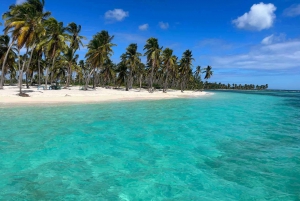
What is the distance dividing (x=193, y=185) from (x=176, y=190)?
0.68 metres

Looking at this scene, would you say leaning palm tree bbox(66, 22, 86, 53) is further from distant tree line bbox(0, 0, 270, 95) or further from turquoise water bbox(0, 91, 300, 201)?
turquoise water bbox(0, 91, 300, 201)

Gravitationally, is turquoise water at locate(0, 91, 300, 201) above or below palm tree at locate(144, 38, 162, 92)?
below

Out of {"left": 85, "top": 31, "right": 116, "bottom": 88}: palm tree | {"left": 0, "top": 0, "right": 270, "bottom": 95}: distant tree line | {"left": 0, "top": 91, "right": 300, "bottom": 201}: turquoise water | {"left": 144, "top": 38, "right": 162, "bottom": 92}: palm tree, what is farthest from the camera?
Answer: {"left": 144, "top": 38, "right": 162, "bottom": 92}: palm tree

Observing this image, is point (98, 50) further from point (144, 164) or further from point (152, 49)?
point (144, 164)

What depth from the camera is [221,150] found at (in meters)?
A: 10.3

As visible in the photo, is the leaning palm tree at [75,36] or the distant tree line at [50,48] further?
the leaning palm tree at [75,36]

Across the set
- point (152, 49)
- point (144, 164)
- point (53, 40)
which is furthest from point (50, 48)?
point (144, 164)

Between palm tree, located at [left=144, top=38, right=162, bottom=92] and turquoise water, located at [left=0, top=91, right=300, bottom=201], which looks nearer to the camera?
turquoise water, located at [left=0, top=91, right=300, bottom=201]

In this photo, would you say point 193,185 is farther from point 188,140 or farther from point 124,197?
point 188,140

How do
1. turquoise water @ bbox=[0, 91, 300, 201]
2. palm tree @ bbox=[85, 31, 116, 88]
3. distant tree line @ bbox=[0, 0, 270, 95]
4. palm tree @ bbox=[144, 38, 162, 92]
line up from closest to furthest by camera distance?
turquoise water @ bbox=[0, 91, 300, 201], distant tree line @ bbox=[0, 0, 270, 95], palm tree @ bbox=[85, 31, 116, 88], palm tree @ bbox=[144, 38, 162, 92]

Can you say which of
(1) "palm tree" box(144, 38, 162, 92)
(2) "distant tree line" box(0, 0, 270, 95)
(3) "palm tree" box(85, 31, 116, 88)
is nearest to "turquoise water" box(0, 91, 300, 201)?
(2) "distant tree line" box(0, 0, 270, 95)

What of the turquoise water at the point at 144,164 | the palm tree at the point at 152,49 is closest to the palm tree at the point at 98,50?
the palm tree at the point at 152,49

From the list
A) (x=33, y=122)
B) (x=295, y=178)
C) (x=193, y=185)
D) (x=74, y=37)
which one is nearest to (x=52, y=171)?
(x=193, y=185)

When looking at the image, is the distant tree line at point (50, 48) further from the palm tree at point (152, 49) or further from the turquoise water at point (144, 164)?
the turquoise water at point (144, 164)
